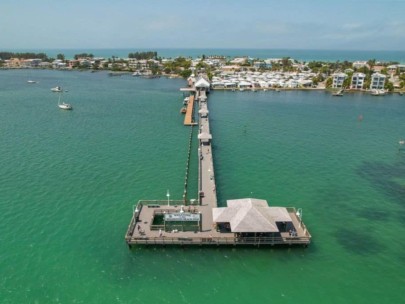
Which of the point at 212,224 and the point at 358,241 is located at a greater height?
the point at 212,224

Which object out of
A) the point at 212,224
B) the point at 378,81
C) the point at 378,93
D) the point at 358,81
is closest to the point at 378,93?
the point at 378,93

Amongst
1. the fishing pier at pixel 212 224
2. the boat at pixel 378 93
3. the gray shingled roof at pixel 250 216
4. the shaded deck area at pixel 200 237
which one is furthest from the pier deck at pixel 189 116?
the boat at pixel 378 93

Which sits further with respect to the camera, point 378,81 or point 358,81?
point 358,81

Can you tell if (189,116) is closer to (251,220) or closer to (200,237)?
(251,220)

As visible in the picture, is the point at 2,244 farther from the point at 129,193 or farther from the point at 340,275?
the point at 340,275

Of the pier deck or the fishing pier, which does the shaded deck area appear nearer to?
the fishing pier

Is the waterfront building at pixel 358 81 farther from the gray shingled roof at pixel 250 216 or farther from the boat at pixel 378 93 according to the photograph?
the gray shingled roof at pixel 250 216
